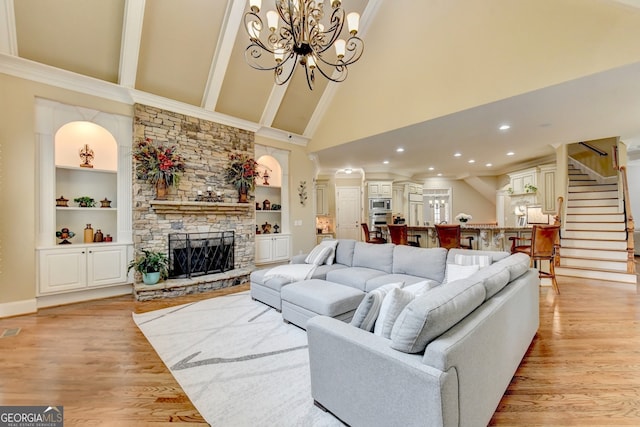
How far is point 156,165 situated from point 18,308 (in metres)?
2.61

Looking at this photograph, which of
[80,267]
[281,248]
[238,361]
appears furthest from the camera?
[281,248]

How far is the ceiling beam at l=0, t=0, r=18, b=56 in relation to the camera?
11.0 feet

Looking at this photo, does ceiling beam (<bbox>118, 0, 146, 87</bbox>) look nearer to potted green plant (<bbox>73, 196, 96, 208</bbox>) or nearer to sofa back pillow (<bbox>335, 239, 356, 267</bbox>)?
potted green plant (<bbox>73, 196, 96, 208</bbox>)

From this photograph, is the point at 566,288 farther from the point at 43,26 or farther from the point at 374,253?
the point at 43,26

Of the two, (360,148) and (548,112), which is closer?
(548,112)

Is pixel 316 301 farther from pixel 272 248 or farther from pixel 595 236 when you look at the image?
pixel 595 236

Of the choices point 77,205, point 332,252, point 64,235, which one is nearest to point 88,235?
point 64,235

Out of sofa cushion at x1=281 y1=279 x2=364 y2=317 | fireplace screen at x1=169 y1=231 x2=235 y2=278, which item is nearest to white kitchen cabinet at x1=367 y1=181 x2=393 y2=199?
fireplace screen at x1=169 y1=231 x2=235 y2=278

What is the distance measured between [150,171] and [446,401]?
496cm

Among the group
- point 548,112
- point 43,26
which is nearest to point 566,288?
point 548,112

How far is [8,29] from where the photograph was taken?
346 centimetres

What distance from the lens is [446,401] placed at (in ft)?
3.90

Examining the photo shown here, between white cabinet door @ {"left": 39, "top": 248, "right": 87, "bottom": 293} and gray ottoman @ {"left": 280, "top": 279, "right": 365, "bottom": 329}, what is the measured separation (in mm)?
3205

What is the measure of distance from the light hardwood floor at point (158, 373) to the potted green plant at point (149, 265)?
75 cm
